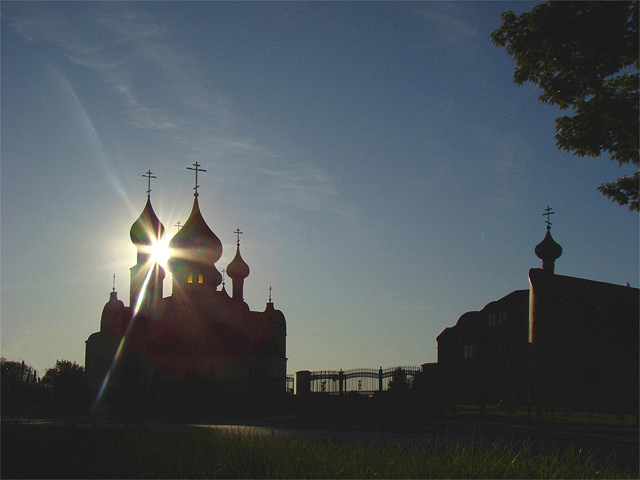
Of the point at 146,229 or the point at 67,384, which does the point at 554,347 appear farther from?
the point at 67,384

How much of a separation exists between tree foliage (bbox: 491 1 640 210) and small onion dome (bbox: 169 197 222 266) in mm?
34577

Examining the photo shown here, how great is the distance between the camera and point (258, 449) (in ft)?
32.2

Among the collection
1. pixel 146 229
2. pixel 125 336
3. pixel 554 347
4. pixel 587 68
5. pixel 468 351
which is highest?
pixel 146 229

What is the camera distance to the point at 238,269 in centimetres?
5216

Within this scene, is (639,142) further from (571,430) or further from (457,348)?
(457,348)

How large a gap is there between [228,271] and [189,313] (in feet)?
21.2

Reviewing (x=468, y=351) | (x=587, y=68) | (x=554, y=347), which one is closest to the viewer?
(x=587, y=68)

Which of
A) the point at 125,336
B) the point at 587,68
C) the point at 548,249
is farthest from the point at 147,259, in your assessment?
the point at 587,68

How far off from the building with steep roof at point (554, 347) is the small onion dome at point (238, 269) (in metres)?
16.3

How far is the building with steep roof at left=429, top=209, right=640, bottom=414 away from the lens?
3622 centimetres

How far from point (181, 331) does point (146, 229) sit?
900 centimetres

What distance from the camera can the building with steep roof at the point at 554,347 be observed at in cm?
3622

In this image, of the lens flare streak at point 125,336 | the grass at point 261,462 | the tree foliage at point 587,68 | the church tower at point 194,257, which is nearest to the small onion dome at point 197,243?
the church tower at point 194,257

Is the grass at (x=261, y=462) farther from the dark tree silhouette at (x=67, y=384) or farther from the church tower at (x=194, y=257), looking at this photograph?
the church tower at (x=194, y=257)
